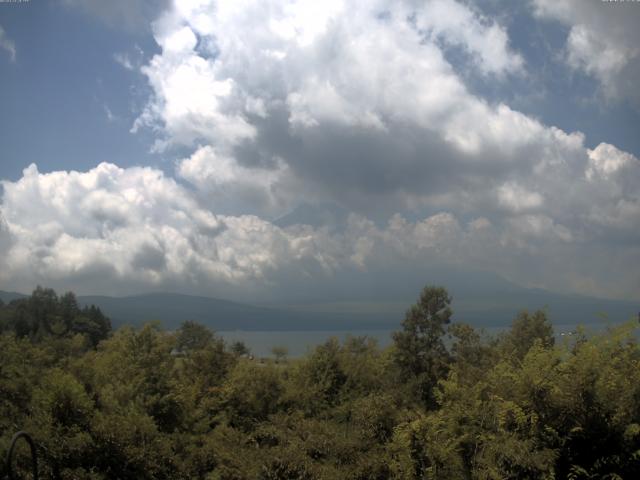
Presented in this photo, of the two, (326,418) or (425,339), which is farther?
(425,339)

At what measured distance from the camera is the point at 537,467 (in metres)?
11.9

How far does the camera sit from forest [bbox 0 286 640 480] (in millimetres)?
12625

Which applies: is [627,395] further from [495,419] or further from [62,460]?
[62,460]

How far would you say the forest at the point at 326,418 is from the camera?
12625mm

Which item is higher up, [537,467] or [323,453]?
[537,467]

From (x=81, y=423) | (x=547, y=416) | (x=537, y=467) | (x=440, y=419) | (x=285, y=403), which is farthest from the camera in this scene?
(x=285, y=403)

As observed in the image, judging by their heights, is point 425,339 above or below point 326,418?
above

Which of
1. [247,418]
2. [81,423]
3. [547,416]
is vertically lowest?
[247,418]

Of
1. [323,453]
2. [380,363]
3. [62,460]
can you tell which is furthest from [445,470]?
[380,363]

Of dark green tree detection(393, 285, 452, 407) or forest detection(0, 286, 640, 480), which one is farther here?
dark green tree detection(393, 285, 452, 407)

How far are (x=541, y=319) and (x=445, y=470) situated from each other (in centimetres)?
3791

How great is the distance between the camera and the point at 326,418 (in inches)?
1148

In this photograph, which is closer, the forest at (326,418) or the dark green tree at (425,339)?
the forest at (326,418)

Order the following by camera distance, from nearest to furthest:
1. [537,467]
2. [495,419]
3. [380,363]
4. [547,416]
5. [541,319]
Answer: [537,467] → [547,416] → [495,419] → [380,363] → [541,319]
